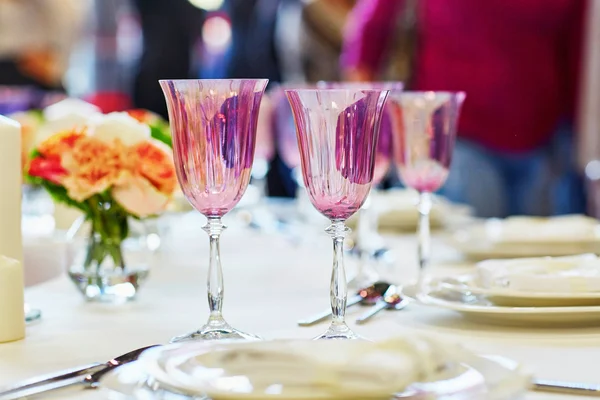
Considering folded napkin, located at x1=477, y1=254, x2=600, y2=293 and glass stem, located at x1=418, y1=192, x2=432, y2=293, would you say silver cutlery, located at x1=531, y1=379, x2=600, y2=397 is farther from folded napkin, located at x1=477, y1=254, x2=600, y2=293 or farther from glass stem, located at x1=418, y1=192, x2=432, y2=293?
glass stem, located at x1=418, y1=192, x2=432, y2=293

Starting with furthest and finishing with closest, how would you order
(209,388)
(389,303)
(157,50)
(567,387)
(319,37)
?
1. (157,50)
2. (319,37)
3. (389,303)
4. (567,387)
5. (209,388)

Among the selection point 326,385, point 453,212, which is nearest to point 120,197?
point 326,385

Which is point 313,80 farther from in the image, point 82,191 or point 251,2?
point 82,191

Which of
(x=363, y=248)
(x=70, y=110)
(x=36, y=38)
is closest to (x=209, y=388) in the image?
(x=363, y=248)

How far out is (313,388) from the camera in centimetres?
71

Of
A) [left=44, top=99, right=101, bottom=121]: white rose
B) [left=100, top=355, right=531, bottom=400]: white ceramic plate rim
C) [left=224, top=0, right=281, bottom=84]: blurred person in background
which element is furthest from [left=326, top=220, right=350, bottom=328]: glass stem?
[left=224, top=0, right=281, bottom=84]: blurred person in background

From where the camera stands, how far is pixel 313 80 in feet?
14.9

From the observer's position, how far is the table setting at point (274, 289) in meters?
0.74

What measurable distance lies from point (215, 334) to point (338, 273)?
0.47ft

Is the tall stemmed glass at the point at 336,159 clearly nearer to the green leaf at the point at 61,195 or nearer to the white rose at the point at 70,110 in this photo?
the green leaf at the point at 61,195

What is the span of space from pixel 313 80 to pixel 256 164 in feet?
8.19

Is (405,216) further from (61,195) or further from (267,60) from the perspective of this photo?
(267,60)

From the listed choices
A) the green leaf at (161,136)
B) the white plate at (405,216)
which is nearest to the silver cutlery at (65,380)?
the green leaf at (161,136)

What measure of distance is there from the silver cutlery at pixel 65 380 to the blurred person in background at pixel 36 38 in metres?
3.49
